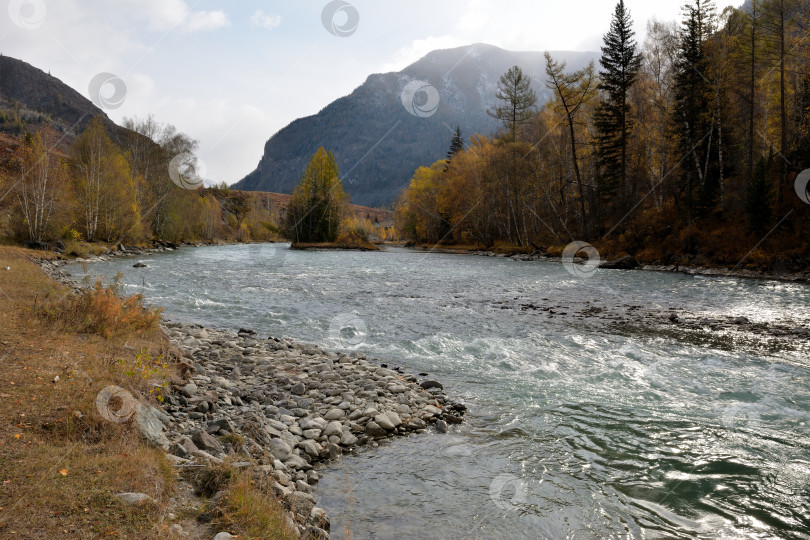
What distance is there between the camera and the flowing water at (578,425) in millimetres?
4758

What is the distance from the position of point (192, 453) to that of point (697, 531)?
553 cm

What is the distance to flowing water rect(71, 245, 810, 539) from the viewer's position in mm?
4758

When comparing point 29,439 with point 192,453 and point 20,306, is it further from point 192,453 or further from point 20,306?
point 20,306

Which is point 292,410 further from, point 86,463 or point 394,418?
point 86,463

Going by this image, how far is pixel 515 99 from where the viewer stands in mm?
63312

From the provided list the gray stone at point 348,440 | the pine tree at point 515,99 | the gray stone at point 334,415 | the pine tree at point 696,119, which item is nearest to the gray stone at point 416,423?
the gray stone at point 348,440

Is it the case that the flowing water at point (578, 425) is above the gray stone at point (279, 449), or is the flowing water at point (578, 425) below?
below

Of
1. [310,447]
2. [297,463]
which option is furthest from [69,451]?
[310,447]

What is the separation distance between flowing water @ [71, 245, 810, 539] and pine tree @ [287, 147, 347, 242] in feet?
174

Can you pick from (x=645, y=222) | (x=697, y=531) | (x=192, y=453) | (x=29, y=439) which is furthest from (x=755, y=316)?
(x=645, y=222)

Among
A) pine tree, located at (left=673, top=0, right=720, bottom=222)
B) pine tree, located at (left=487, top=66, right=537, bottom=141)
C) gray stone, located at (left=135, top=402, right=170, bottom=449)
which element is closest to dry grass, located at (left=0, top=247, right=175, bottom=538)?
gray stone, located at (left=135, top=402, right=170, bottom=449)

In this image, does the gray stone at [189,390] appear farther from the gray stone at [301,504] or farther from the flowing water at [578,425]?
the gray stone at [301,504]

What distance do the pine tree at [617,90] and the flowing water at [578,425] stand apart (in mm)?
26506

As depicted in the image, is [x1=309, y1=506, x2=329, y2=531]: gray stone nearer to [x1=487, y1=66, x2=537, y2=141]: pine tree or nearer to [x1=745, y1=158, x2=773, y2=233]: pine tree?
[x1=745, y1=158, x2=773, y2=233]: pine tree
